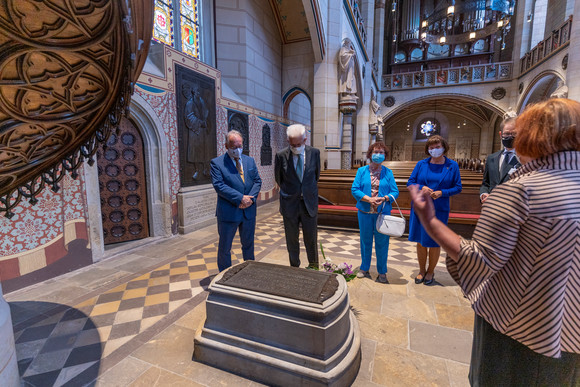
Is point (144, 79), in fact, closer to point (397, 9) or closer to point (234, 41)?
point (234, 41)

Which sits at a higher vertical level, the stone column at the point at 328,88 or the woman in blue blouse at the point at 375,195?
the stone column at the point at 328,88

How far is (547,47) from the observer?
11859 millimetres

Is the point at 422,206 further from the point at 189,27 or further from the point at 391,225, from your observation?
the point at 189,27

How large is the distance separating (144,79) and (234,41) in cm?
355

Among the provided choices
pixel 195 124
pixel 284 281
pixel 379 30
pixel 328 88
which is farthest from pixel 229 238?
pixel 379 30

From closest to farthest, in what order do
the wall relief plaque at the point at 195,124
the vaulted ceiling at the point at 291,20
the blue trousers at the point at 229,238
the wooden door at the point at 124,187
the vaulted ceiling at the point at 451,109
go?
the blue trousers at the point at 229,238 < the wooden door at the point at 124,187 < the wall relief plaque at the point at 195,124 < the vaulted ceiling at the point at 291,20 < the vaulted ceiling at the point at 451,109

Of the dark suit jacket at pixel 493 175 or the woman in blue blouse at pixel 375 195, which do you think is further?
the woman in blue blouse at pixel 375 195

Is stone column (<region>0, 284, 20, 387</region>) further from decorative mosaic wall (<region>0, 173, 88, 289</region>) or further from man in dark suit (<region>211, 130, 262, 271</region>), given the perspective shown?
decorative mosaic wall (<region>0, 173, 88, 289</region>)

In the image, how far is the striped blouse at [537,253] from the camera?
85 centimetres

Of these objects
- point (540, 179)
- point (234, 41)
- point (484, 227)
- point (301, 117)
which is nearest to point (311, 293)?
point (484, 227)

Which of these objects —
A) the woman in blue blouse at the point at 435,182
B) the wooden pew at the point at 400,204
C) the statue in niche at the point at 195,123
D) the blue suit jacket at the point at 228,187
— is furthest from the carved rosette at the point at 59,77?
the wooden pew at the point at 400,204

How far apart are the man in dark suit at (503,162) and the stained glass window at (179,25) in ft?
18.9

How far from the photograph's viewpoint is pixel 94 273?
3.49m

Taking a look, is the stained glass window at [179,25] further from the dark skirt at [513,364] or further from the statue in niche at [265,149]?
the dark skirt at [513,364]
